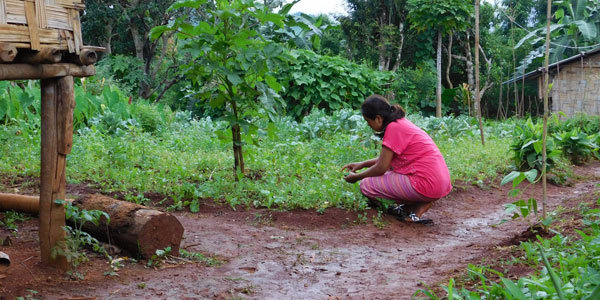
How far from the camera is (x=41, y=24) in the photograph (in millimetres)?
3340

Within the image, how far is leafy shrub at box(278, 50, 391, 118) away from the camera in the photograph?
46.2ft

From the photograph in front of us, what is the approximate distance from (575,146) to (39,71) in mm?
8245

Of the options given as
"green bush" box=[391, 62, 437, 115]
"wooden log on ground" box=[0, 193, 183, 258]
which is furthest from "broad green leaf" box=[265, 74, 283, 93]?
"green bush" box=[391, 62, 437, 115]

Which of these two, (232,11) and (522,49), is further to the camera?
(522,49)

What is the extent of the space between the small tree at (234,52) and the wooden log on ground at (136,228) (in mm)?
1922

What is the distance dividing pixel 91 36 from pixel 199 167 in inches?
467

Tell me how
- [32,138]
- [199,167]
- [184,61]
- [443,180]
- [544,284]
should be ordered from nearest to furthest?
[544,284] < [443,180] < [199,167] < [32,138] < [184,61]

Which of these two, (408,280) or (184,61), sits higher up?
(184,61)

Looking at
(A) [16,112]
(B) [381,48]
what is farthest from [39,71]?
(B) [381,48]

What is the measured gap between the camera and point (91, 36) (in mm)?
17281

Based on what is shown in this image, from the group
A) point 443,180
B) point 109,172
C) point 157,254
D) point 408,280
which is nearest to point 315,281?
point 408,280

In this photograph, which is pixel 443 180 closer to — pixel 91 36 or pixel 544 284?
pixel 544 284

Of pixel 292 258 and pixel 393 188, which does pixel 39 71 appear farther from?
pixel 393 188

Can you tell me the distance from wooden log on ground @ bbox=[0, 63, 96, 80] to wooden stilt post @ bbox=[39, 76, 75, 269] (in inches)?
2.4
